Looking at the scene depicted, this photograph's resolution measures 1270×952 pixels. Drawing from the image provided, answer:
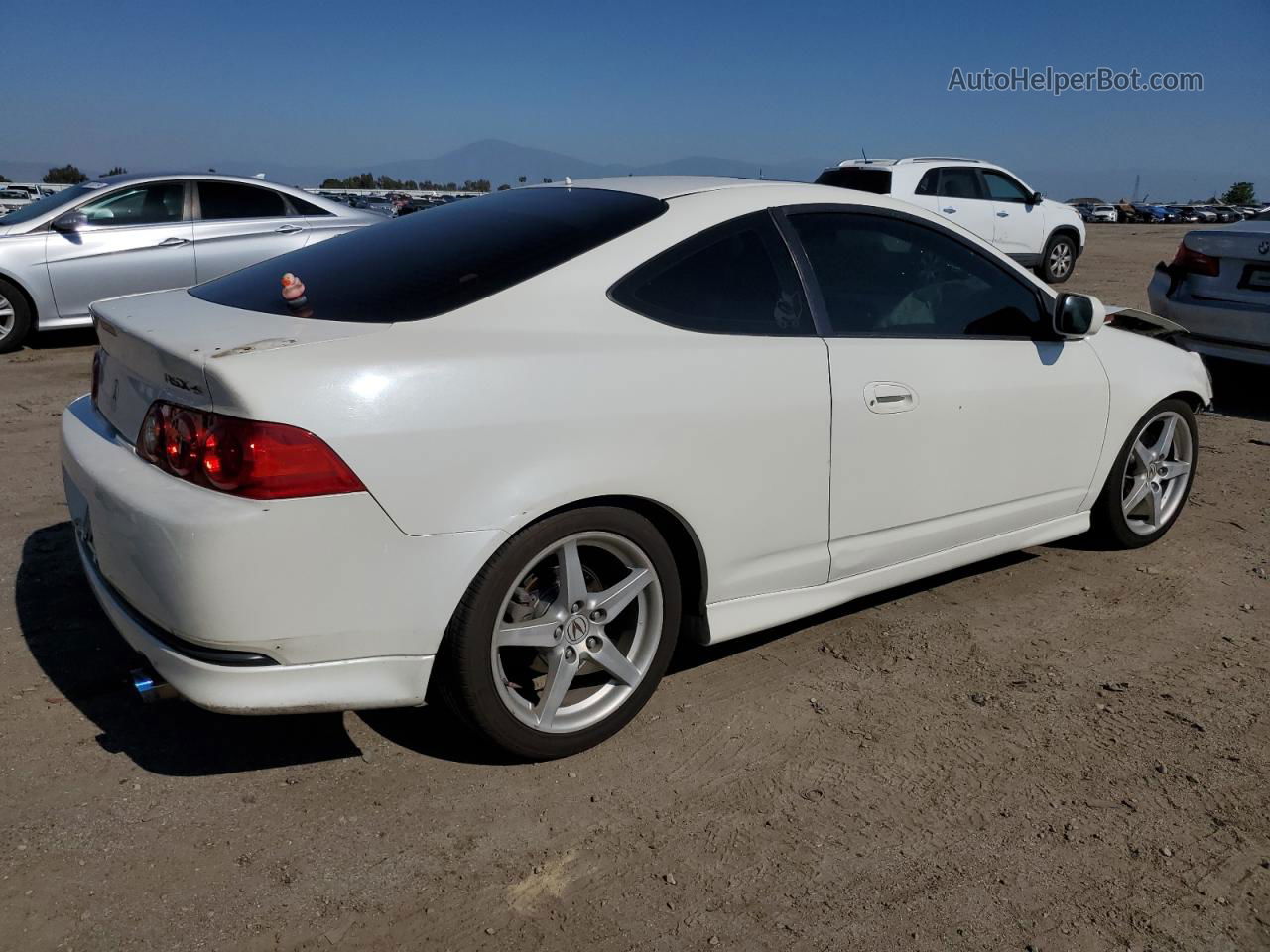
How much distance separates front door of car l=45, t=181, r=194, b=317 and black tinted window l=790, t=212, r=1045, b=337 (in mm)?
7068

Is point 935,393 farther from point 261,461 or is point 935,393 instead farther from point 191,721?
point 191,721

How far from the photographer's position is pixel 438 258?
3170 mm

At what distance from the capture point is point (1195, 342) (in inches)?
295

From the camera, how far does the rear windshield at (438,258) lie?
2900 millimetres

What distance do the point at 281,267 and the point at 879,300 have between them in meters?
1.99

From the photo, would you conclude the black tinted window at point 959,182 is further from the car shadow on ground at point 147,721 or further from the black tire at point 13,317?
the car shadow on ground at point 147,721

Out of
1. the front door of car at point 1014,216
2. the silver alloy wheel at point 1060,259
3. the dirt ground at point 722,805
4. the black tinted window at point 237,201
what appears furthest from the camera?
the silver alloy wheel at point 1060,259

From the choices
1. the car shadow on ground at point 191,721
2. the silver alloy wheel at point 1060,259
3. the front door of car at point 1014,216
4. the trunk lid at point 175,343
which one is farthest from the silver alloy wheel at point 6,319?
the silver alloy wheel at point 1060,259

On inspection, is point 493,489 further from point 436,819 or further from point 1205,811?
point 1205,811

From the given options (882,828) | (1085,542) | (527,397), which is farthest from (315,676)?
(1085,542)

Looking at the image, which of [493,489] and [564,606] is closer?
[493,489]

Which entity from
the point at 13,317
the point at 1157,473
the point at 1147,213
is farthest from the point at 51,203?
the point at 1147,213

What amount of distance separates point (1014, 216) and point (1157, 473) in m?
11.9

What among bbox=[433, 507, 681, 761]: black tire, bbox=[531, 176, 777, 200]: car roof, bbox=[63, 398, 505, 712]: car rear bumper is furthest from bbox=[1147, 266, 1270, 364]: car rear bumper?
bbox=[63, 398, 505, 712]: car rear bumper
